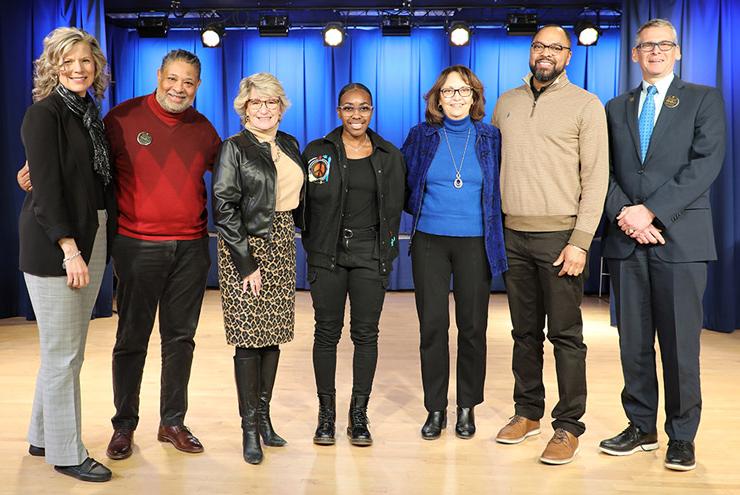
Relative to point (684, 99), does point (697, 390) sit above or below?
below

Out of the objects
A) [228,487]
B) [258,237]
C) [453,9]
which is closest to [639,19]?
[453,9]

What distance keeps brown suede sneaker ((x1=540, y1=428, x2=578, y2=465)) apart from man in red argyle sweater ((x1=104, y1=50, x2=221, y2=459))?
58.4 inches

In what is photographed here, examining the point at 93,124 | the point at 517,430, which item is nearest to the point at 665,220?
the point at 517,430

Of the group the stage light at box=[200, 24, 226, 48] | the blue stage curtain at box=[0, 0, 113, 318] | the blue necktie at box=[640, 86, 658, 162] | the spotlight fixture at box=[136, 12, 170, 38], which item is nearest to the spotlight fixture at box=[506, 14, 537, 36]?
the stage light at box=[200, 24, 226, 48]

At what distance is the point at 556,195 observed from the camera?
329cm

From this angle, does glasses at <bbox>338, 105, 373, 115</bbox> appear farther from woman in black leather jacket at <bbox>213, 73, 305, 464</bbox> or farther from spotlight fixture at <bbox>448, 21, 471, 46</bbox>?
spotlight fixture at <bbox>448, 21, 471, 46</bbox>

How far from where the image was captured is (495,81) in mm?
9297

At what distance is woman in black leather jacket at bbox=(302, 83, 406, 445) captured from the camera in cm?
334

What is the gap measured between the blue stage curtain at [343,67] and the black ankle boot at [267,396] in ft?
19.7

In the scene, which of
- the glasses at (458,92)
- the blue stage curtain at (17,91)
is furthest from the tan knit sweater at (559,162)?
the blue stage curtain at (17,91)

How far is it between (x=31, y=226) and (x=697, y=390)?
2716mm

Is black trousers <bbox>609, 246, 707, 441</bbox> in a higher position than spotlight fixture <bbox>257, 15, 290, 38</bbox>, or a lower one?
lower

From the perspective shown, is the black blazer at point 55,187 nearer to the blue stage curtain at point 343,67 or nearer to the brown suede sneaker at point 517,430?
the brown suede sneaker at point 517,430

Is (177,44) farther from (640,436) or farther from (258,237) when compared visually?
(640,436)
